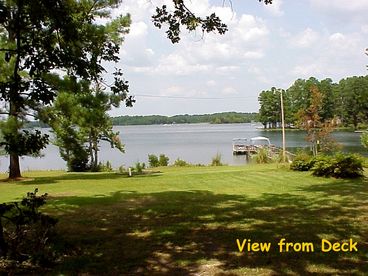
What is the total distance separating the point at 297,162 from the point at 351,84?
349 ft

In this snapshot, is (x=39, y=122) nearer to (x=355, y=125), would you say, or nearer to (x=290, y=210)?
(x=290, y=210)

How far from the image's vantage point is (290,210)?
833 centimetres

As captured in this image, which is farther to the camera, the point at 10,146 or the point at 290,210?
the point at 290,210

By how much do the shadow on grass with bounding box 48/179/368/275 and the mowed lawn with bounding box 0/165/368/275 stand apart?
0.01 m

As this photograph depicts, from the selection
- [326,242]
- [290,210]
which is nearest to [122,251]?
[326,242]

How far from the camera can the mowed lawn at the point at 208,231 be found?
486cm

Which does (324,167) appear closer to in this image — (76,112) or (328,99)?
(76,112)

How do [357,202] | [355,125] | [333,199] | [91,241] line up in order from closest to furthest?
1. [91,241]
2. [357,202]
3. [333,199]
4. [355,125]

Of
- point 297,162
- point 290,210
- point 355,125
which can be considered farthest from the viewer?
point 355,125

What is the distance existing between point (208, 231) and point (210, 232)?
3.2 inches

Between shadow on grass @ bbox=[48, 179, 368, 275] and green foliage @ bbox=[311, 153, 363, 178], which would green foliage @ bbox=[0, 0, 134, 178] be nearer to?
shadow on grass @ bbox=[48, 179, 368, 275]

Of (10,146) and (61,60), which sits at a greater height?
(61,60)

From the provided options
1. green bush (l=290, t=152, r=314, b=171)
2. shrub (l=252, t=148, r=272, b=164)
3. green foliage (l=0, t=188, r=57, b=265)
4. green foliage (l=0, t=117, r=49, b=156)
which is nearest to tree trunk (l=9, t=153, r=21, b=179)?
green bush (l=290, t=152, r=314, b=171)

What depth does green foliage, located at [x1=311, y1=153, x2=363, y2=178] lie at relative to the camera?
14.5 meters
